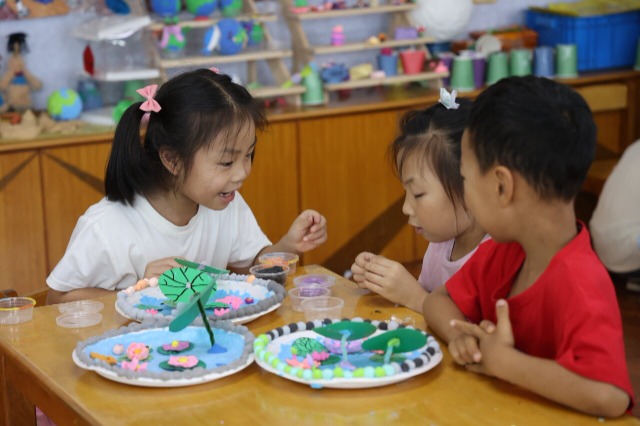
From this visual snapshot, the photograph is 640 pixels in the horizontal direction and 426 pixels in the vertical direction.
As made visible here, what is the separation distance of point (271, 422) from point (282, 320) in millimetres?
418

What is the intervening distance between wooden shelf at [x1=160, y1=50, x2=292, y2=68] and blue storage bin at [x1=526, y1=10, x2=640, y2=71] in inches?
50.9

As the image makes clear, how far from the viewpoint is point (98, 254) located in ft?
7.06

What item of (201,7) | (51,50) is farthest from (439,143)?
(51,50)

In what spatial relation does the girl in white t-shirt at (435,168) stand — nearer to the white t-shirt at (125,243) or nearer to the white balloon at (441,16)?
the white t-shirt at (125,243)

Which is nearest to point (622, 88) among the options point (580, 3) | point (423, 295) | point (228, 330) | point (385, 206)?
point (580, 3)

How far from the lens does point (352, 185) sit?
3.95m

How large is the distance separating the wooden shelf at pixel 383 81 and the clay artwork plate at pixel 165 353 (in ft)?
7.74

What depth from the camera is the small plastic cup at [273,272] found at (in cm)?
193

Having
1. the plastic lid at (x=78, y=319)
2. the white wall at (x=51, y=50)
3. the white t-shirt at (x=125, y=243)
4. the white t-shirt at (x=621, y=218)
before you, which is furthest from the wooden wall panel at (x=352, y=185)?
the plastic lid at (x=78, y=319)

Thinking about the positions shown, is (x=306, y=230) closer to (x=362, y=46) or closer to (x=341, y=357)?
(x=341, y=357)

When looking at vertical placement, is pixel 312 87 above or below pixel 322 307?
above

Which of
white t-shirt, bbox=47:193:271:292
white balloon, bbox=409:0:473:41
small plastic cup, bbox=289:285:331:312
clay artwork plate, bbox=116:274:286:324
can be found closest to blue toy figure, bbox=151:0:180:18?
white balloon, bbox=409:0:473:41

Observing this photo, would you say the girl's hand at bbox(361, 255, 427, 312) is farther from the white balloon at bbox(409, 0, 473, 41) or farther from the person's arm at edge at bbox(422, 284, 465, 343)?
the white balloon at bbox(409, 0, 473, 41)

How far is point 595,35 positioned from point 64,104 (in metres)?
2.30
